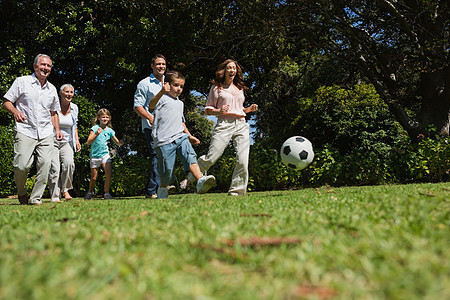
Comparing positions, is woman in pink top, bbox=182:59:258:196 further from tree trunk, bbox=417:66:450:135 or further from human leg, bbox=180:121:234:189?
tree trunk, bbox=417:66:450:135

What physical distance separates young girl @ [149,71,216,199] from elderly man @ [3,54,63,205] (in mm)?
1902

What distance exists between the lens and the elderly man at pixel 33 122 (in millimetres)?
5672

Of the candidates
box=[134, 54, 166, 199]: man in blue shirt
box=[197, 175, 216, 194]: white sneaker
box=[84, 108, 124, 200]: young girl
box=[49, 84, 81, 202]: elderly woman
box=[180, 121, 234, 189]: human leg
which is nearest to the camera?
box=[197, 175, 216, 194]: white sneaker

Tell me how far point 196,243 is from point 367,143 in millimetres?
12896

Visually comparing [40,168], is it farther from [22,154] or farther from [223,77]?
[223,77]

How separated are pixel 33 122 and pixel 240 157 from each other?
3.51m

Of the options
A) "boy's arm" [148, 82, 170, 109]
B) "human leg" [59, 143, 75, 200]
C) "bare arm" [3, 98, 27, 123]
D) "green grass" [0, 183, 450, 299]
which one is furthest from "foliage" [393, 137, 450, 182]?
"bare arm" [3, 98, 27, 123]

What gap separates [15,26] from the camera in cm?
1257

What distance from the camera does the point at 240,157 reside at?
238 inches

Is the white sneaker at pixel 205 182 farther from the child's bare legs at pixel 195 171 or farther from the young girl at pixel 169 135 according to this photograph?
the child's bare legs at pixel 195 171

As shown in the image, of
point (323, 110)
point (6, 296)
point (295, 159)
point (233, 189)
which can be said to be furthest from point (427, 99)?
point (6, 296)

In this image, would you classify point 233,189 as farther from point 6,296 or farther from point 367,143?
point 367,143

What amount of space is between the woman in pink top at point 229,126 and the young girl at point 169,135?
0.44 meters

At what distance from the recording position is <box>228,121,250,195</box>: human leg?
6051 mm
